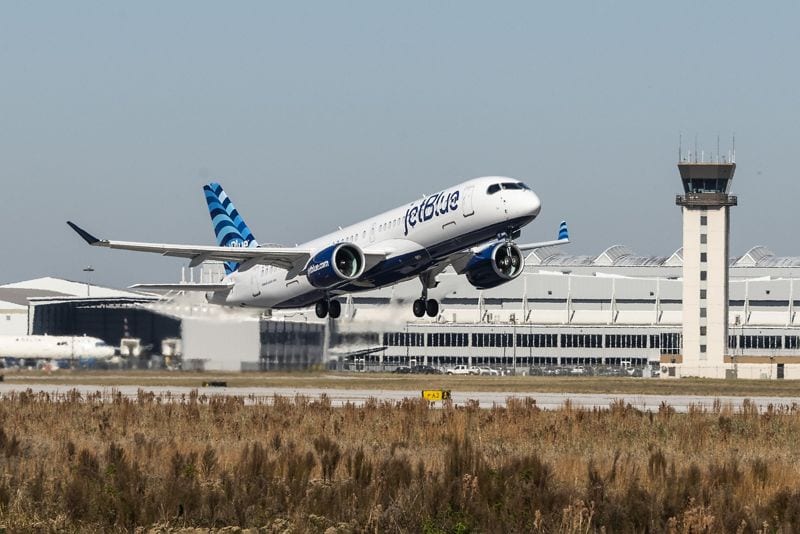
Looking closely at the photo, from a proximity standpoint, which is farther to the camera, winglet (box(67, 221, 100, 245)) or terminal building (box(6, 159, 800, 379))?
terminal building (box(6, 159, 800, 379))

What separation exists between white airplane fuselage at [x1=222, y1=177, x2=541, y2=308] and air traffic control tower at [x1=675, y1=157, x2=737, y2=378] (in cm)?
8032

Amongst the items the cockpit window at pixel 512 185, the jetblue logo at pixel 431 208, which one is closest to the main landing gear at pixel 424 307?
the jetblue logo at pixel 431 208

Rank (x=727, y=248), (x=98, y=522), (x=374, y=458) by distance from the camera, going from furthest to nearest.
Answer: (x=727, y=248) < (x=374, y=458) < (x=98, y=522)

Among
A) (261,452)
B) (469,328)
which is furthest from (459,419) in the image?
(469,328)

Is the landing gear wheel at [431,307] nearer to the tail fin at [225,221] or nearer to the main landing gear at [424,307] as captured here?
the main landing gear at [424,307]

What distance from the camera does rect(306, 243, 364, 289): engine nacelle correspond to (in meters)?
55.2

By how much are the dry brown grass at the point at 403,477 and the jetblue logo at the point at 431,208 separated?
17.2 metres

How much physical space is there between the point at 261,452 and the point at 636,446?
10394 millimetres

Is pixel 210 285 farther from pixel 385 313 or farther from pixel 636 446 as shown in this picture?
pixel 636 446

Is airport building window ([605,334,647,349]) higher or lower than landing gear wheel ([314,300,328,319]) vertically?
lower

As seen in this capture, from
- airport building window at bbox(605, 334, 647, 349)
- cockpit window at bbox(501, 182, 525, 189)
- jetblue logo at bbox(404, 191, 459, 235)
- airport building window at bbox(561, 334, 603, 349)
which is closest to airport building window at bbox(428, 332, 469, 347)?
airport building window at bbox(561, 334, 603, 349)

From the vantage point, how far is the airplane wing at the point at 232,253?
57.2 metres

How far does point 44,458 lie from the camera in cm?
2609

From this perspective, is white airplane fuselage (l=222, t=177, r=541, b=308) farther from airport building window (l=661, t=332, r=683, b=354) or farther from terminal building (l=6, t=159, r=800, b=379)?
airport building window (l=661, t=332, r=683, b=354)
